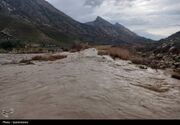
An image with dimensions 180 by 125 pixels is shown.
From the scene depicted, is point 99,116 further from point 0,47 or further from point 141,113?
point 0,47

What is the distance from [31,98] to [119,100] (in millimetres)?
3455

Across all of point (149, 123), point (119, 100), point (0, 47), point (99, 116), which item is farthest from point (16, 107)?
point (0, 47)

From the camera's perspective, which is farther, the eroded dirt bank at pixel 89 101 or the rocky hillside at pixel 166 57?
the rocky hillside at pixel 166 57

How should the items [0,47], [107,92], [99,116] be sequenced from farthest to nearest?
[0,47] → [107,92] → [99,116]

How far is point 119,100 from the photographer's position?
11078 mm

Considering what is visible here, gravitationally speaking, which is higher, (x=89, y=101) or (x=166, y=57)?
(x=89, y=101)

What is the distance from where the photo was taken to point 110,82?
50.3 feet

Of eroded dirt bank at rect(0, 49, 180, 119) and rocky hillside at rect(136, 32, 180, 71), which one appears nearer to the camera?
eroded dirt bank at rect(0, 49, 180, 119)

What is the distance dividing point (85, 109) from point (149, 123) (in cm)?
259

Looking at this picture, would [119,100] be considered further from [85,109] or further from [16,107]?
[16,107]

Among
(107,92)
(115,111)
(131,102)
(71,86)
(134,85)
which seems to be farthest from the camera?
(134,85)

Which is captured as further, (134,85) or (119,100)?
(134,85)

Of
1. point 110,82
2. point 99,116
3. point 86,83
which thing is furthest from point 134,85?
point 99,116

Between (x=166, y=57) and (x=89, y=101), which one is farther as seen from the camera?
(x=166, y=57)
